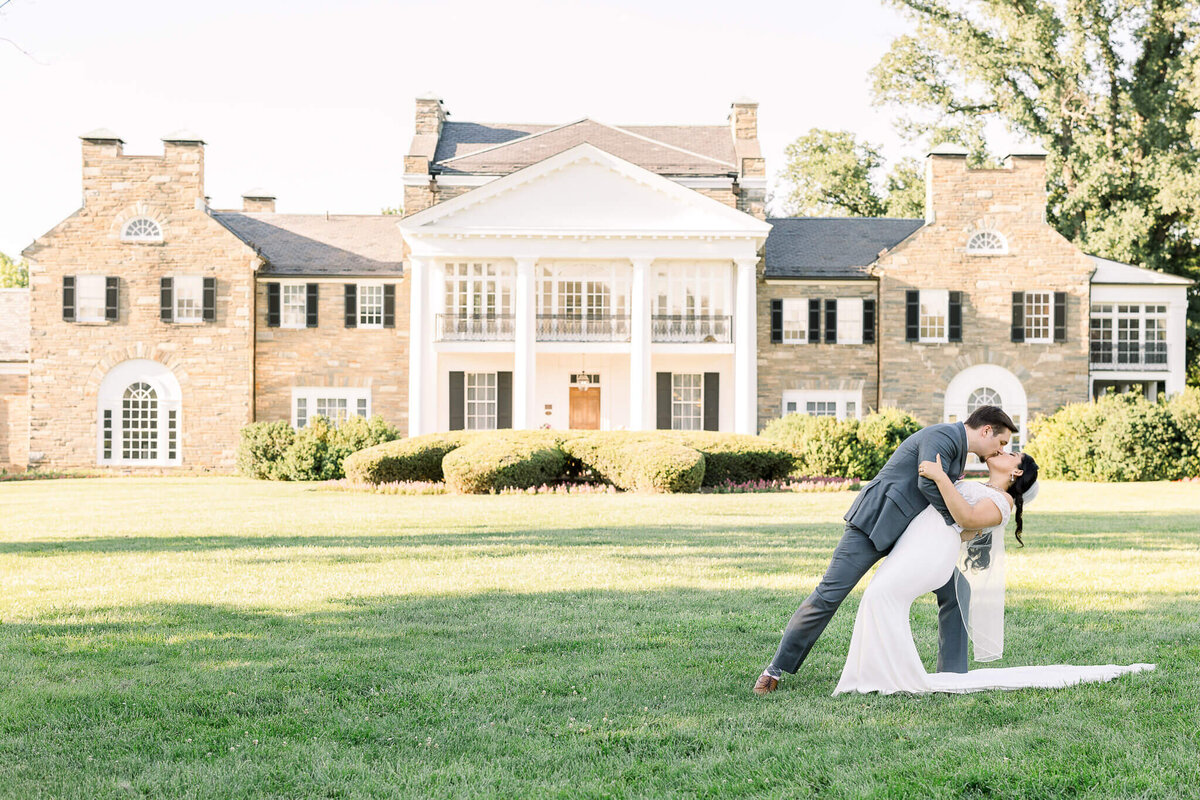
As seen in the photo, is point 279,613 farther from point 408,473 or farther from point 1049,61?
point 1049,61

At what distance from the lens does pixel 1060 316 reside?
31094 mm

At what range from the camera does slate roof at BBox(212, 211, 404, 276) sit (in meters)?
31.2

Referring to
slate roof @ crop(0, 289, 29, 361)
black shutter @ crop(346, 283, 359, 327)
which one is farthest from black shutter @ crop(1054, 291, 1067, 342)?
slate roof @ crop(0, 289, 29, 361)

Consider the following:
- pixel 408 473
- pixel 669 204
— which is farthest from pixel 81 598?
pixel 669 204

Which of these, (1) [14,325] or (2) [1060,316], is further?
(1) [14,325]

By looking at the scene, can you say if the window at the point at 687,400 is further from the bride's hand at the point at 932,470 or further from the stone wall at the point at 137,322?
the bride's hand at the point at 932,470

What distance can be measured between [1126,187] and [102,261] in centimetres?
3236

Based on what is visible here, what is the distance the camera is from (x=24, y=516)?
15898 millimetres

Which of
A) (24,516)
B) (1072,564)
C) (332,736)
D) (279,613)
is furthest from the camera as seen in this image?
(24,516)

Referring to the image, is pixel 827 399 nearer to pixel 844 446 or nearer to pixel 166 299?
pixel 844 446

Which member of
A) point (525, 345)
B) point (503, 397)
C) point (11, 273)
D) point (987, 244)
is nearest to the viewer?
point (525, 345)

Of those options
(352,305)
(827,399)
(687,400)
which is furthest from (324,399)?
(827,399)

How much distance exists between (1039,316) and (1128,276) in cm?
317

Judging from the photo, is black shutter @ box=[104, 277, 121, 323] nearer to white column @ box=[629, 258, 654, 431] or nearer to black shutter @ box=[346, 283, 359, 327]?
black shutter @ box=[346, 283, 359, 327]
